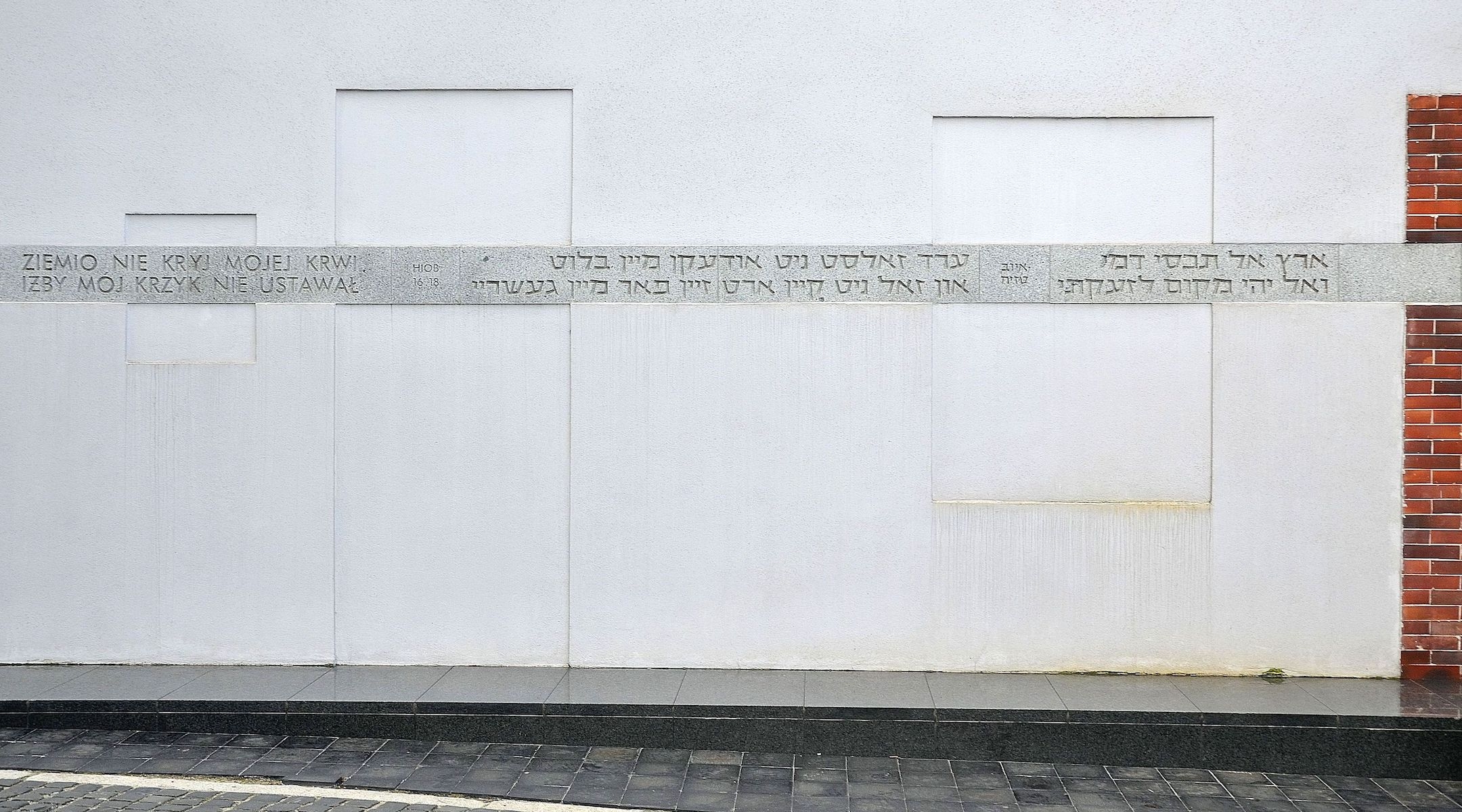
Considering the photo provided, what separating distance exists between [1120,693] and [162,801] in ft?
16.3

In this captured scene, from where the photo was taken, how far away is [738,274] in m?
7.17

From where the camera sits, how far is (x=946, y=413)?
23.4 feet

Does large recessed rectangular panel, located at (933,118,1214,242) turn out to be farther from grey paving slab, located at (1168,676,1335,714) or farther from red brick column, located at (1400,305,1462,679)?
grey paving slab, located at (1168,676,1335,714)

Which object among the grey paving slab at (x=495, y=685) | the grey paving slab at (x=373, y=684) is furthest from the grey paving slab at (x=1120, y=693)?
the grey paving slab at (x=373, y=684)

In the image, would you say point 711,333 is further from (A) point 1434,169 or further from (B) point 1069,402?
(A) point 1434,169

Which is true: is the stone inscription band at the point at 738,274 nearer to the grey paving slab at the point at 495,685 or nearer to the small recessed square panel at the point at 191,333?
the small recessed square panel at the point at 191,333

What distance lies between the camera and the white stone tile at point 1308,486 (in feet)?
22.9

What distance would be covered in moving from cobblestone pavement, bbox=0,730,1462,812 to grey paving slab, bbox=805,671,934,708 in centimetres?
29

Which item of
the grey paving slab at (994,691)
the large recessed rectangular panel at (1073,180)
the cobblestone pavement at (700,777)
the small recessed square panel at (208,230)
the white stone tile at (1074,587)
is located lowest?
the cobblestone pavement at (700,777)

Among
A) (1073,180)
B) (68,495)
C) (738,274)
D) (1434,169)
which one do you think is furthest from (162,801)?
(1434,169)

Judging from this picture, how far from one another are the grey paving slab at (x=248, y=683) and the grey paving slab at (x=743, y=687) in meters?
2.25

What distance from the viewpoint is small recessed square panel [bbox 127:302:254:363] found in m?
7.36

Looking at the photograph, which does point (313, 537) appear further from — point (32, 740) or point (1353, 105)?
point (1353, 105)

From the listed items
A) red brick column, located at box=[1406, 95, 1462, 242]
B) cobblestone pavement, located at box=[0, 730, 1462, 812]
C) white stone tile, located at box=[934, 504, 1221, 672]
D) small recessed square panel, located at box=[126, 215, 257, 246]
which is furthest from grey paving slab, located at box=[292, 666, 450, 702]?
red brick column, located at box=[1406, 95, 1462, 242]
